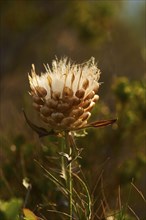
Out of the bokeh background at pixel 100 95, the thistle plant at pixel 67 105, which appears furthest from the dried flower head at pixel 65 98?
the bokeh background at pixel 100 95

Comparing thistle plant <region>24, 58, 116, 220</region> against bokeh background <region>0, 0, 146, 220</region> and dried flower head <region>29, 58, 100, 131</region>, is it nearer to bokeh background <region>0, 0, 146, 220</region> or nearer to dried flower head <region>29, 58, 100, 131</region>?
dried flower head <region>29, 58, 100, 131</region>

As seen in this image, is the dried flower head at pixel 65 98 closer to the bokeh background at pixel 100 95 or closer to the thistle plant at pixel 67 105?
the thistle plant at pixel 67 105

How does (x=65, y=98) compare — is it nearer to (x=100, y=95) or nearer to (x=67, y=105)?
(x=67, y=105)

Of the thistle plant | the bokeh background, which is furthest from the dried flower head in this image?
the bokeh background

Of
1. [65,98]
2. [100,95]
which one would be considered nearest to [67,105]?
[65,98]

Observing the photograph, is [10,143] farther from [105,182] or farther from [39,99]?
[39,99]
